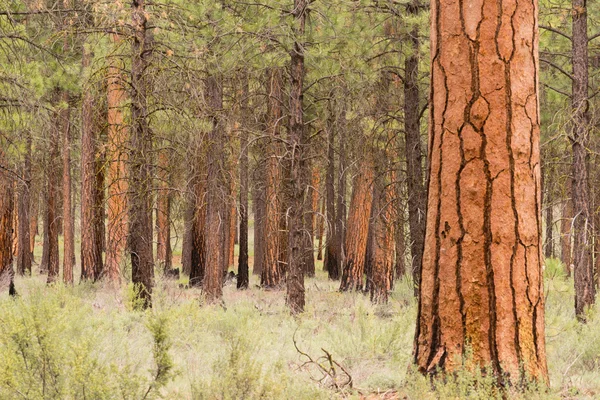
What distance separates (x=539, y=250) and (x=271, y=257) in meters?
13.7

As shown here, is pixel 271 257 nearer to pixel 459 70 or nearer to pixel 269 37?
pixel 269 37

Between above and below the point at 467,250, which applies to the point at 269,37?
above

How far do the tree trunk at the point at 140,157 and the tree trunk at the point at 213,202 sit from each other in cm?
325

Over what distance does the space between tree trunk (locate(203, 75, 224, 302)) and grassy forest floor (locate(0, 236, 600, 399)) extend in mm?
3044

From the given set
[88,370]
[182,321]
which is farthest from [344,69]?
[88,370]

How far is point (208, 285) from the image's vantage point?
1348 cm

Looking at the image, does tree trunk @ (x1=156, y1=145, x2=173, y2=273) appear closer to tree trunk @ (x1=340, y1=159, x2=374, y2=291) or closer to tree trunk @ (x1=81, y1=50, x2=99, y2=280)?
tree trunk @ (x1=81, y1=50, x2=99, y2=280)

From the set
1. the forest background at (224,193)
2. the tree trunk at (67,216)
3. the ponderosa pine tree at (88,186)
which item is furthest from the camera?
the tree trunk at (67,216)

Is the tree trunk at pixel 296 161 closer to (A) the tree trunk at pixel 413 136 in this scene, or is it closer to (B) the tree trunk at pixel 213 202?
(A) the tree trunk at pixel 413 136

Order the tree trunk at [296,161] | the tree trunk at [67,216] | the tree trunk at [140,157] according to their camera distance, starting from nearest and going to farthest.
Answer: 1. the tree trunk at [140,157]
2. the tree trunk at [296,161]
3. the tree trunk at [67,216]

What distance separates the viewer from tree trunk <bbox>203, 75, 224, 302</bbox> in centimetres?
1314

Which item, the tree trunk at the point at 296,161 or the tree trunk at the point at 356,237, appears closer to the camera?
the tree trunk at the point at 296,161

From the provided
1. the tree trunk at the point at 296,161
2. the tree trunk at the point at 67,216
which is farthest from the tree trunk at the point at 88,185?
the tree trunk at the point at 296,161

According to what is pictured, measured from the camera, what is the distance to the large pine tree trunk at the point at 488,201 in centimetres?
396
